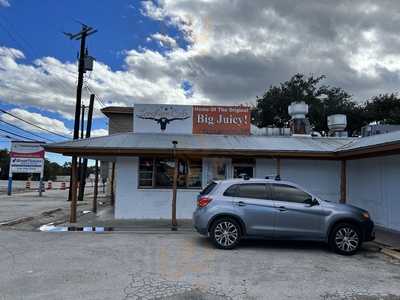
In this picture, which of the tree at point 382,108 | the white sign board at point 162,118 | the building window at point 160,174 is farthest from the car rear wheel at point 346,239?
the tree at point 382,108

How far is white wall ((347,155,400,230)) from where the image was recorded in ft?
38.7

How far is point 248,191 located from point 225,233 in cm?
116

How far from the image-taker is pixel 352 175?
14.5m

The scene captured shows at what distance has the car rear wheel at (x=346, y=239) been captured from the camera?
8703mm

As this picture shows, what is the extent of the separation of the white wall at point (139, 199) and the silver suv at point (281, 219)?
529 centimetres

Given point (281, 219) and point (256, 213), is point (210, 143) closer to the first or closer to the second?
point (256, 213)

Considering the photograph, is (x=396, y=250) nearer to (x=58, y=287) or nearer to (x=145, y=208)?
(x=58, y=287)

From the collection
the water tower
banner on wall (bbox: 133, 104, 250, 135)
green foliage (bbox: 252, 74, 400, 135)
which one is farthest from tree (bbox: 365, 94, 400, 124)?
banner on wall (bbox: 133, 104, 250, 135)

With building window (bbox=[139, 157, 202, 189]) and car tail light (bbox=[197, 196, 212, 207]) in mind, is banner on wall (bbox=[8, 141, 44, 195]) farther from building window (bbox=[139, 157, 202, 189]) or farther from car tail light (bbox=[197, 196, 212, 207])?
car tail light (bbox=[197, 196, 212, 207])

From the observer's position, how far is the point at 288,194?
9.17m

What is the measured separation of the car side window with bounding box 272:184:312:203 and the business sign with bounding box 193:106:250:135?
7201 mm

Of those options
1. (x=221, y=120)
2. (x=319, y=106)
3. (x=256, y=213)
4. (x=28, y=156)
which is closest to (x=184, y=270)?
(x=256, y=213)

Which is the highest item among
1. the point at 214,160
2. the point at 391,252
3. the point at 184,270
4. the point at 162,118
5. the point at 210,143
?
the point at 162,118

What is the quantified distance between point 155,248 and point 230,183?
7.82ft
